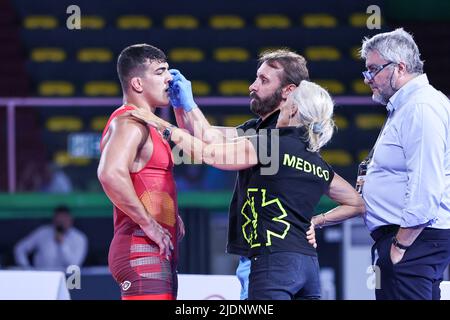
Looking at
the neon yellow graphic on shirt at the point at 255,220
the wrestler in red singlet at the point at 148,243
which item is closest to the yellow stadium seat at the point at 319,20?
the wrestler in red singlet at the point at 148,243

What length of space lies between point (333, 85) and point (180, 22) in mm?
1994

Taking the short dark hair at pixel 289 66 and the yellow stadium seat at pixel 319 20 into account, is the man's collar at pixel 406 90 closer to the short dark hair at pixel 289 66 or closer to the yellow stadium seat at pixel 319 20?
the short dark hair at pixel 289 66

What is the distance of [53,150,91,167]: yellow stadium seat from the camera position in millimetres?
8211

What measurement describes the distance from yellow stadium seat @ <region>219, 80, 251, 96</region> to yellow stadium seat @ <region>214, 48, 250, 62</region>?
30cm

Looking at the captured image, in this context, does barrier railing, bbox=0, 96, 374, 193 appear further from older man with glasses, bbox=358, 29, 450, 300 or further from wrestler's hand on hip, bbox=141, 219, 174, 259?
wrestler's hand on hip, bbox=141, 219, 174, 259

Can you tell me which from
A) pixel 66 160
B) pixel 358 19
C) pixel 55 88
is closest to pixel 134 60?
pixel 66 160

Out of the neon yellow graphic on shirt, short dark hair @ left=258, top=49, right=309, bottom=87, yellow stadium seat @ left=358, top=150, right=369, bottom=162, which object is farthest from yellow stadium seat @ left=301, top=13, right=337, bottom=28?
the neon yellow graphic on shirt

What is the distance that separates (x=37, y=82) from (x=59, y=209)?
3.16 meters

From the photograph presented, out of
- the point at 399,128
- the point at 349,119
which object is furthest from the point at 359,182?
the point at 349,119

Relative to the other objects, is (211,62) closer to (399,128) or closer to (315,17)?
(315,17)

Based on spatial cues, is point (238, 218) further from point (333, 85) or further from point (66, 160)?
point (333, 85)

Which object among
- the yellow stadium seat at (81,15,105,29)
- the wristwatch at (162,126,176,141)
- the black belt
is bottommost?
the black belt

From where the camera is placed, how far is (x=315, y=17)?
1102 cm

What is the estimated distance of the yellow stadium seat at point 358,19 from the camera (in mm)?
10912
